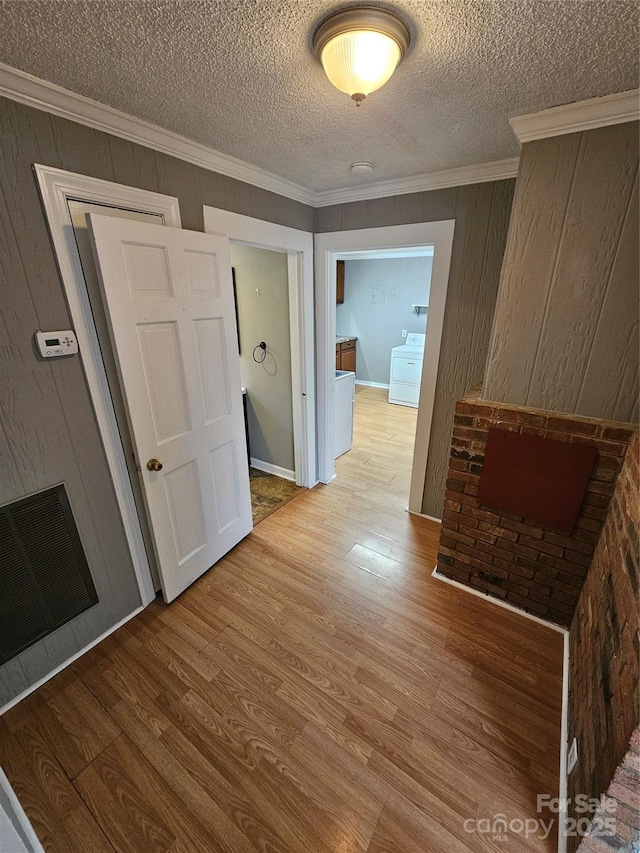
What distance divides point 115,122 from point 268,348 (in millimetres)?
1745

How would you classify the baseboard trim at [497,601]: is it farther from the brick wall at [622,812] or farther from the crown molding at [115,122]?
the crown molding at [115,122]

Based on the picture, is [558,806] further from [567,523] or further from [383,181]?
[383,181]

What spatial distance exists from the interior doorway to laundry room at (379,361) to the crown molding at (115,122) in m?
1.96

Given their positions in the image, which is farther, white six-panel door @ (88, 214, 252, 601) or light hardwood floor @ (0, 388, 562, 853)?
white six-panel door @ (88, 214, 252, 601)

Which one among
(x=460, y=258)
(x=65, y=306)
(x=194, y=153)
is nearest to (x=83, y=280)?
(x=65, y=306)

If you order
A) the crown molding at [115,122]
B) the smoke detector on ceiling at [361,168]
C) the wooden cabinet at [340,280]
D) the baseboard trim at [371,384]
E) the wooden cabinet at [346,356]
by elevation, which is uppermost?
the smoke detector on ceiling at [361,168]

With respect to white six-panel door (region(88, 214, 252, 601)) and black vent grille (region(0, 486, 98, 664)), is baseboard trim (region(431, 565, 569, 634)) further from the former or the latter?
black vent grille (region(0, 486, 98, 664))

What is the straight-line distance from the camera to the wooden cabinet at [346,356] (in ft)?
19.1

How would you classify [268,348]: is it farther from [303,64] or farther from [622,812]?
[622,812]

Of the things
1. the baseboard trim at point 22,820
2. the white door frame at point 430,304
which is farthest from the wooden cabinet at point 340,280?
the baseboard trim at point 22,820

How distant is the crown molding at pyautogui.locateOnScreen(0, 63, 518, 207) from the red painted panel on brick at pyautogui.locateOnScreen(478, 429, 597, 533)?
1465 mm

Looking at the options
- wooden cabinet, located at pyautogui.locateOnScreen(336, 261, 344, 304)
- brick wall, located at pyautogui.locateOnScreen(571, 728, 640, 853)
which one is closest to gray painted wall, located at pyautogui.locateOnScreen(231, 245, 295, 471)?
brick wall, located at pyautogui.locateOnScreen(571, 728, 640, 853)

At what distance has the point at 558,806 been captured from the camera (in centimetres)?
118

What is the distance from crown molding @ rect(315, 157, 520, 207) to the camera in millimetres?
1836
